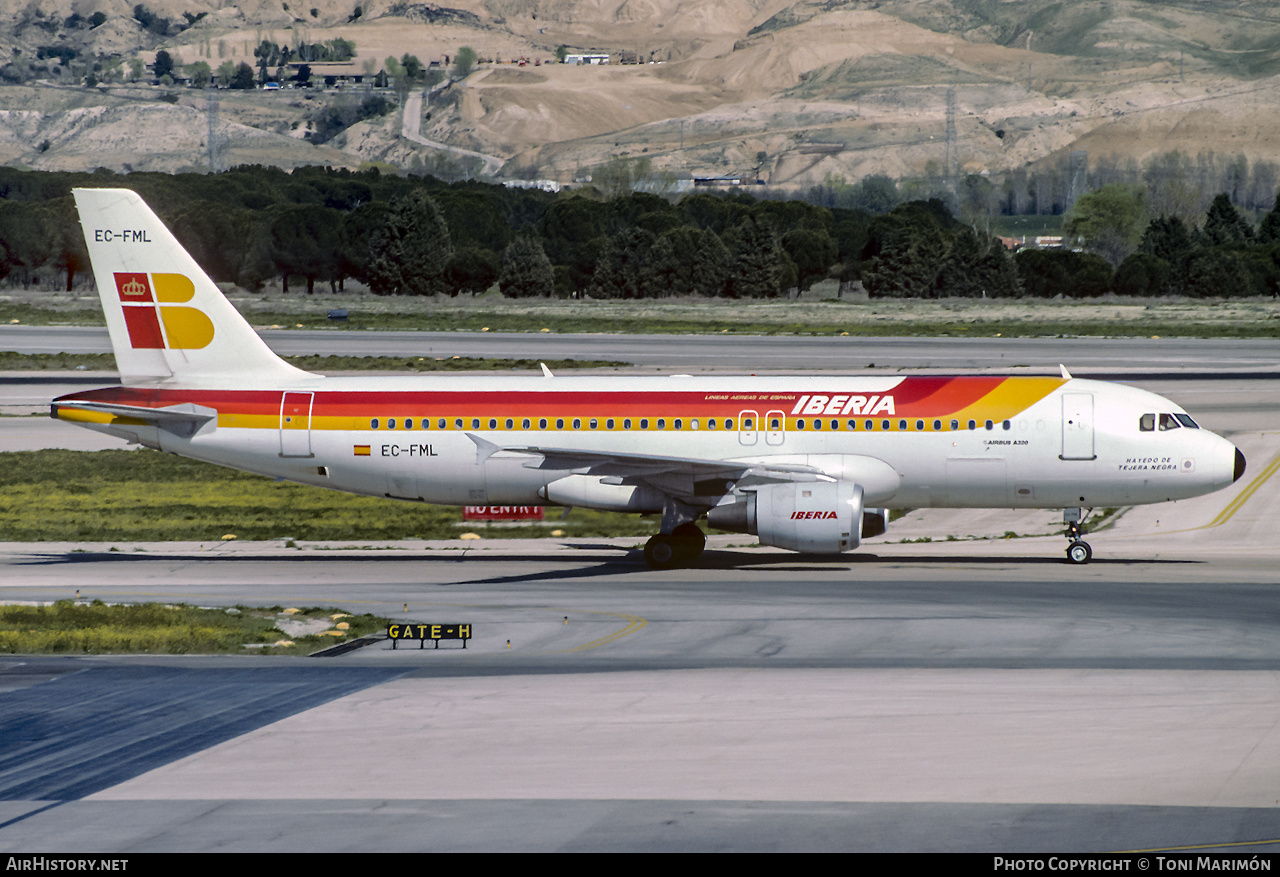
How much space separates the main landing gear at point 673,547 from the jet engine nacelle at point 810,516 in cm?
262

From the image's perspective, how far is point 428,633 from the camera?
27.1 metres

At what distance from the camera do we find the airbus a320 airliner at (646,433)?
35125 mm

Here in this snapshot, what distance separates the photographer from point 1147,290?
139875 mm

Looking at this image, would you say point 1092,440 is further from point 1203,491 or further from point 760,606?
point 760,606

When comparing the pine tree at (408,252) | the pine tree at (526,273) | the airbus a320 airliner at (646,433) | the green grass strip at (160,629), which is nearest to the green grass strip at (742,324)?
the pine tree at (526,273)

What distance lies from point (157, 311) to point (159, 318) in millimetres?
191

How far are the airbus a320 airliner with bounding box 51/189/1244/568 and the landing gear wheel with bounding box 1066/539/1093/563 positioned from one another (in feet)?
0.29

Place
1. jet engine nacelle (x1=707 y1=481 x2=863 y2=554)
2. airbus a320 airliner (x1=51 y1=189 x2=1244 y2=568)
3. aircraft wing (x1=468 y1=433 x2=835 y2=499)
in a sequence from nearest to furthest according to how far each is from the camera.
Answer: jet engine nacelle (x1=707 y1=481 x2=863 y2=554), aircraft wing (x1=468 y1=433 x2=835 y2=499), airbus a320 airliner (x1=51 y1=189 x2=1244 y2=568)

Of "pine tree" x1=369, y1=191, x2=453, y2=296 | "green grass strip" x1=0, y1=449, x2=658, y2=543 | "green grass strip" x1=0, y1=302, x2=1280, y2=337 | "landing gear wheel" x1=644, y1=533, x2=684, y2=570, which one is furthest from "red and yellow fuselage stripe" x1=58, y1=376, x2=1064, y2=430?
"pine tree" x1=369, y1=191, x2=453, y2=296

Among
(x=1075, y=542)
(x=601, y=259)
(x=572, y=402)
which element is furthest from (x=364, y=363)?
(x=601, y=259)

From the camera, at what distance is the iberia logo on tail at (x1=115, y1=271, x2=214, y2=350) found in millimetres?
37812

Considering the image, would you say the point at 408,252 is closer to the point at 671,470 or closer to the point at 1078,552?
→ the point at 671,470

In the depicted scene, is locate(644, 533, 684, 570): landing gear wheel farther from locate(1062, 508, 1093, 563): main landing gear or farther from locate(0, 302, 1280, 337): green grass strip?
locate(0, 302, 1280, 337): green grass strip
